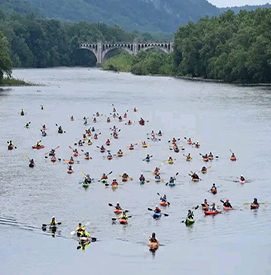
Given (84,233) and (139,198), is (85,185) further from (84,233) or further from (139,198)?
(84,233)

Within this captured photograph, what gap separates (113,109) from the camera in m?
121

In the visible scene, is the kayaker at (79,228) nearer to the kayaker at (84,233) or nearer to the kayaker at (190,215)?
the kayaker at (84,233)

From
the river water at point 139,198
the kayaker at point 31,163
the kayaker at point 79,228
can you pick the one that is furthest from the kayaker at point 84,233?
the kayaker at point 31,163

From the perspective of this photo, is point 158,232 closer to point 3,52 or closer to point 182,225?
point 182,225

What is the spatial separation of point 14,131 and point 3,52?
49280 mm

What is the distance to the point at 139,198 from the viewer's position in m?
61.9

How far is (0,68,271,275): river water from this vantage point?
47.8m

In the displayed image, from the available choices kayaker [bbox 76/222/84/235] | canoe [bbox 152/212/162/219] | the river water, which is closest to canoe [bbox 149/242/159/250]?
the river water

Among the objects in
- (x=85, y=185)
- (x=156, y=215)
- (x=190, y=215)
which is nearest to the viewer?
(x=190, y=215)

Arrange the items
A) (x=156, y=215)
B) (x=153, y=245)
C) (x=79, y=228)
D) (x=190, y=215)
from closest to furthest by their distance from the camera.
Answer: (x=153, y=245)
(x=79, y=228)
(x=190, y=215)
(x=156, y=215)

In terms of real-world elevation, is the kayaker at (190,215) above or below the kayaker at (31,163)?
above

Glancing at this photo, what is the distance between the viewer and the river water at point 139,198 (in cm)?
4775

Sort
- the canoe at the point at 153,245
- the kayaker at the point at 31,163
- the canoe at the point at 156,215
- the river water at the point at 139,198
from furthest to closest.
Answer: the kayaker at the point at 31,163
the canoe at the point at 156,215
the canoe at the point at 153,245
the river water at the point at 139,198

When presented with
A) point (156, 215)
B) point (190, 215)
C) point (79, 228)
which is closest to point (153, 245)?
point (79, 228)
